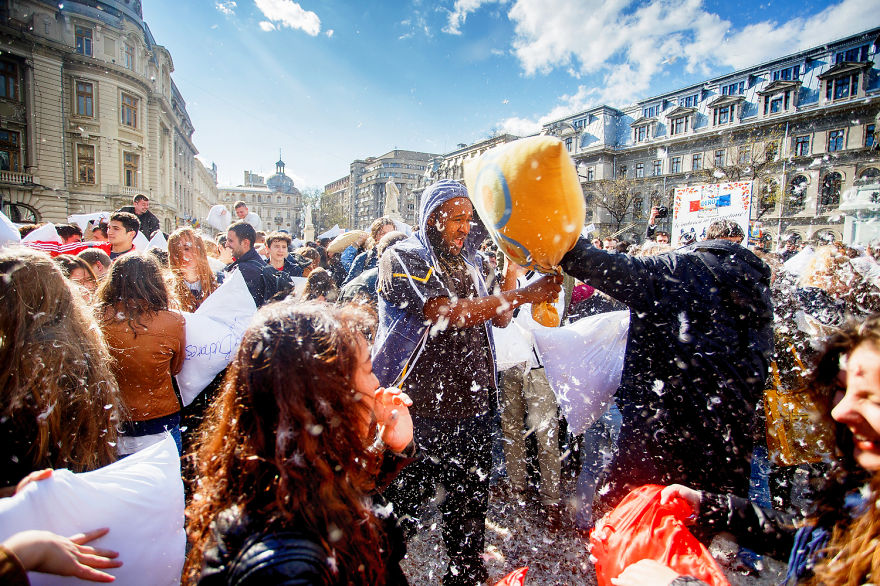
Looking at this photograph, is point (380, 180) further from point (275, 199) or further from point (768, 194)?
point (768, 194)

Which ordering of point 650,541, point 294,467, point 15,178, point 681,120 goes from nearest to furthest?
point 294,467
point 650,541
point 15,178
point 681,120

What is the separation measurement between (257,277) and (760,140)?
118 feet

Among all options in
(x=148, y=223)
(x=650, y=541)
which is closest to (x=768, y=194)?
(x=148, y=223)

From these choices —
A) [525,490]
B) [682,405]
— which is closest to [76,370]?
[682,405]

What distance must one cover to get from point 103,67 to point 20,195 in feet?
33.6

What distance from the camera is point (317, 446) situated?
0.93m

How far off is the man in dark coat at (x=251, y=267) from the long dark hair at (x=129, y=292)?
130 cm

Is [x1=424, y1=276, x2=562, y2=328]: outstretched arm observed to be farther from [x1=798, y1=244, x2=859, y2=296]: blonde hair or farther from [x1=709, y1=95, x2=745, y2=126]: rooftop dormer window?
[x1=709, y1=95, x2=745, y2=126]: rooftop dormer window

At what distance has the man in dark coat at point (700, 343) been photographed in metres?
1.77

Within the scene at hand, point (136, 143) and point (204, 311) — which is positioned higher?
point (136, 143)

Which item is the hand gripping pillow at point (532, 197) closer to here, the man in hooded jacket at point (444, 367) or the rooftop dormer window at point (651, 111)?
the man in hooded jacket at point (444, 367)

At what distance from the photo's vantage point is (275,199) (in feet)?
321

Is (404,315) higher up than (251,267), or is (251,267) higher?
(251,267)

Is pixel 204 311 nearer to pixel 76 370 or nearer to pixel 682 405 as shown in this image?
pixel 76 370
